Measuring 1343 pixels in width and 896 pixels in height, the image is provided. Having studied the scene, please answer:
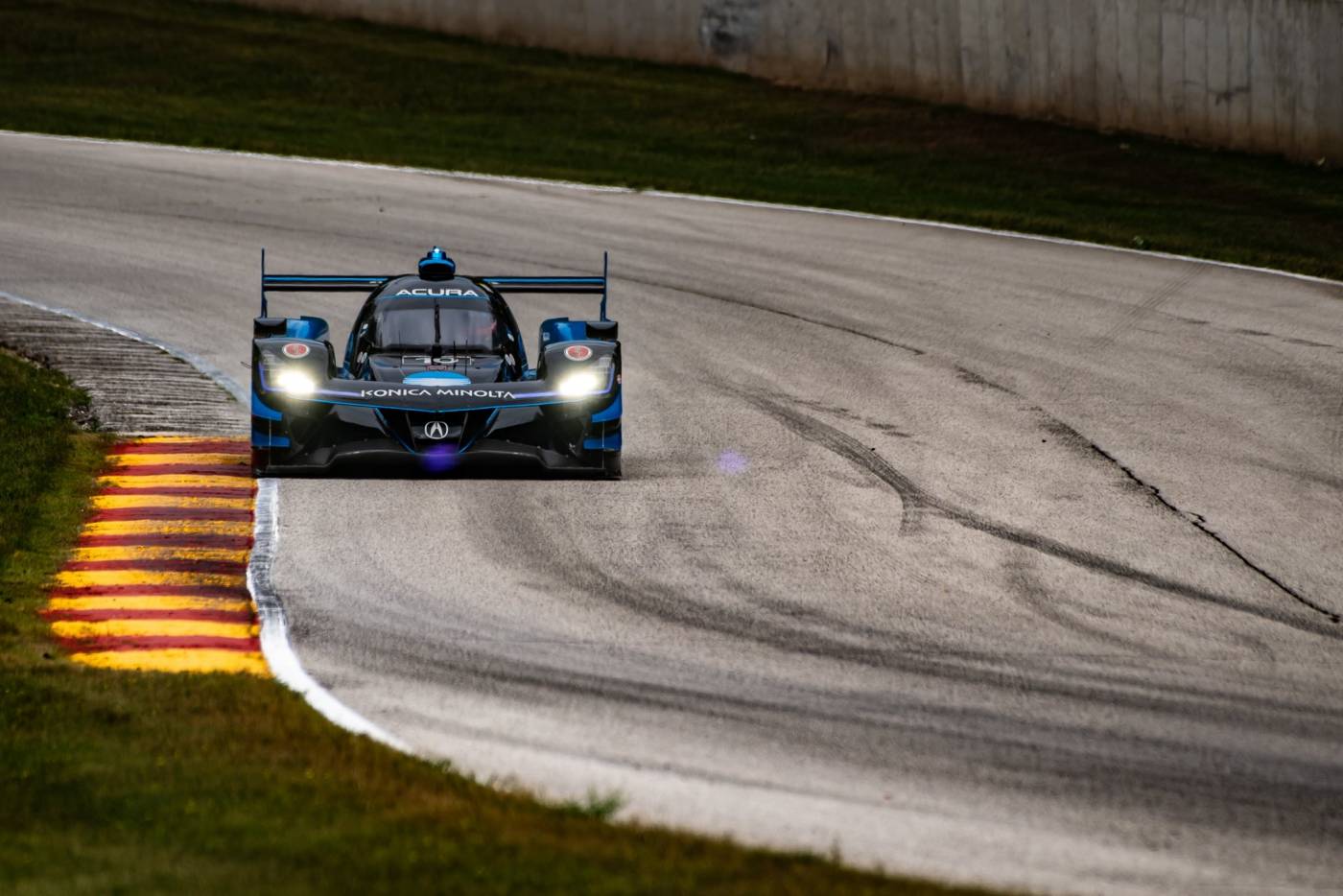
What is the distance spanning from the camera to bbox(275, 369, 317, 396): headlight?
1342 cm

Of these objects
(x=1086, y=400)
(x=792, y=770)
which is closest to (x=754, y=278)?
(x=1086, y=400)

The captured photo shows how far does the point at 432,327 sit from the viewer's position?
14594 mm

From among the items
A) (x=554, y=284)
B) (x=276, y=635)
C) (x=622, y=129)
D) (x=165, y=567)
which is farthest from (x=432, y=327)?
(x=622, y=129)

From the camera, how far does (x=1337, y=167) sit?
2686 cm

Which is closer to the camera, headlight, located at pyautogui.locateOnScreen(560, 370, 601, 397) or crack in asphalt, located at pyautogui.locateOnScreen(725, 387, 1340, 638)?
crack in asphalt, located at pyautogui.locateOnScreen(725, 387, 1340, 638)

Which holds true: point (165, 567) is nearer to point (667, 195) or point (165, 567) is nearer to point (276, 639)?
point (276, 639)

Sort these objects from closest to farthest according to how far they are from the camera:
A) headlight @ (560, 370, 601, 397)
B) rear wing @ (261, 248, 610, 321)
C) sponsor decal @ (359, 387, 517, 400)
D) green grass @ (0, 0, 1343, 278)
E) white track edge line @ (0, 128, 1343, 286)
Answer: sponsor decal @ (359, 387, 517, 400), headlight @ (560, 370, 601, 397), rear wing @ (261, 248, 610, 321), white track edge line @ (0, 128, 1343, 286), green grass @ (0, 0, 1343, 278)

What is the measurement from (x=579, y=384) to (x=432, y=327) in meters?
1.56

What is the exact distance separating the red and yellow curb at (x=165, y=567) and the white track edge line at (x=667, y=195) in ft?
40.1

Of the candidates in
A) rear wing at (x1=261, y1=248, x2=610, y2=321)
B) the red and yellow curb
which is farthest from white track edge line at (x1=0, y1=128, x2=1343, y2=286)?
the red and yellow curb

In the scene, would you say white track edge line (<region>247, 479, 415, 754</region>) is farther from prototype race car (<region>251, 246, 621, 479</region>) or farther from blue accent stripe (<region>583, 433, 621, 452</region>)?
blue accent stripe (<region>583, 433, 621, 452</region>)

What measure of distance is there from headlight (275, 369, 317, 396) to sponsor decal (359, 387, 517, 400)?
0.39m

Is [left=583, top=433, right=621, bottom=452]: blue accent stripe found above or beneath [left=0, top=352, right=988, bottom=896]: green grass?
above

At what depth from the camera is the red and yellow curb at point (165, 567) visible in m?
10.0
